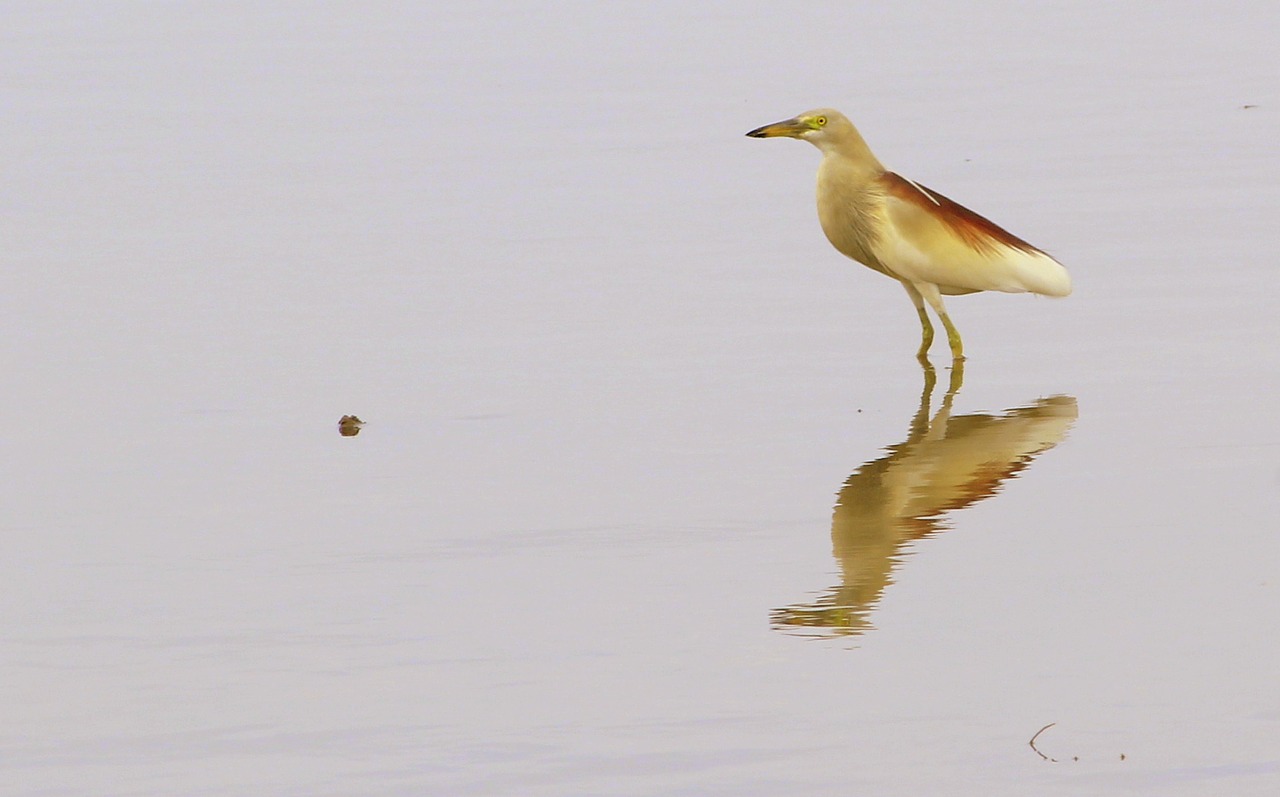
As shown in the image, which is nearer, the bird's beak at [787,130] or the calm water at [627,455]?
the calm water at [627,455]

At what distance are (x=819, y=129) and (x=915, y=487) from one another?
110 inches

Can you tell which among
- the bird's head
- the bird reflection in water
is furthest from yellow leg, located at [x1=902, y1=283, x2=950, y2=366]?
the bird's head

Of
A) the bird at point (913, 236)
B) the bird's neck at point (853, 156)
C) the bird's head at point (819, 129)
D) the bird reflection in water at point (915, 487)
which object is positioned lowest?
the bird reflection in water at point (915, 487)

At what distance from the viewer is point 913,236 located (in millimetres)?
8680

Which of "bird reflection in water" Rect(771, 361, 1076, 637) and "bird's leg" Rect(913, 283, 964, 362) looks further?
"bird's leg" Rect(913, 283, 964, 362)

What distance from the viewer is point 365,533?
6188 mm

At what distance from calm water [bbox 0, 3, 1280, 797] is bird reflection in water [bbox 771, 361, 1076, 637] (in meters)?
0.02

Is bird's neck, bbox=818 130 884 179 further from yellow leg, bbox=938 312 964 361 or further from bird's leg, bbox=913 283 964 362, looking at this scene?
yellow leg, bbox=938 312 964 361

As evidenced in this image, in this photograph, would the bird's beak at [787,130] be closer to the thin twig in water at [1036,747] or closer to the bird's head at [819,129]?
the bird's head at [819,129]

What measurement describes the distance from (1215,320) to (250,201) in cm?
512

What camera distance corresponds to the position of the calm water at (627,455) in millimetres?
4586

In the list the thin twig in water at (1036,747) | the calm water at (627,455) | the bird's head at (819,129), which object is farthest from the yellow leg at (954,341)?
the thin twig in water at (1036,747)

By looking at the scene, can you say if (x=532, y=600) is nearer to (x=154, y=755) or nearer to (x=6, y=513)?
(x=154, y=755)

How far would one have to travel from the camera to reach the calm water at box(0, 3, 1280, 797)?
4586 millimetres
